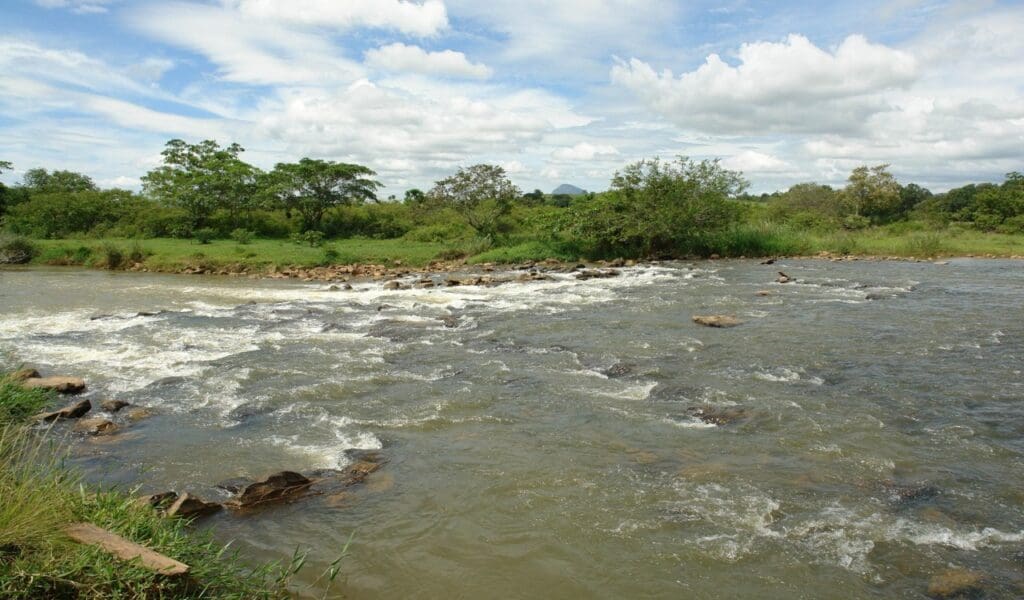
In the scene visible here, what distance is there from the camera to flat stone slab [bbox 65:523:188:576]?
3.65m

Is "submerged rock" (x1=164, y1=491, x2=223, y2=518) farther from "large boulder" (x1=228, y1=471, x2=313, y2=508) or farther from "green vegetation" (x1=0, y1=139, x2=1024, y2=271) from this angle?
"green vegetation" (x1=0, y1=139, x2=1024, y2=271)

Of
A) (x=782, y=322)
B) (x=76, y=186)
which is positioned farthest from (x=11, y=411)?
(x=76, y=186)

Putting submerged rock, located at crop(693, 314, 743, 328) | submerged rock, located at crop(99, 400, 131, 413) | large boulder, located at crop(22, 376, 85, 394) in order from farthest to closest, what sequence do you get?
submerged rock, located at crop(693, 314, 743, 328) < large boulder, located at crop(22, 376, 85, 394) < submerged rock, located at crop(99, 400, 131, 413)

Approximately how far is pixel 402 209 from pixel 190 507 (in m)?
43.4

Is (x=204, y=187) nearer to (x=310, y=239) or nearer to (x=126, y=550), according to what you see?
(x=310, y=239)

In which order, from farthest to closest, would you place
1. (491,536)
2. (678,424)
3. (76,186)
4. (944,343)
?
(76,186), (944,343), (678,424), (491,536)

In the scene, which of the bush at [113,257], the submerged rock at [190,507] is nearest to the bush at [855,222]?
the bush at [113,257]

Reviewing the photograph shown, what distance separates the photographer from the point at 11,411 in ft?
26.1

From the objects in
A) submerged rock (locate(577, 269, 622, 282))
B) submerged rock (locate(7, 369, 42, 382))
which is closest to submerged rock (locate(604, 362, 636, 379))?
submerged rock (locate(7, 369, 42, 382))

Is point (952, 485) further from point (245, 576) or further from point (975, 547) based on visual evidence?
point (245, 576)

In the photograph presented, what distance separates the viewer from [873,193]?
5134cm

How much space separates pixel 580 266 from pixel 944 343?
18.4m

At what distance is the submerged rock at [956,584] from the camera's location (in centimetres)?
450

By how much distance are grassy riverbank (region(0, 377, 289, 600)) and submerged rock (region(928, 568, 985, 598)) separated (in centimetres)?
464
